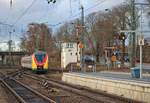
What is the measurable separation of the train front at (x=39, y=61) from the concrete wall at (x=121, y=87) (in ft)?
91.7

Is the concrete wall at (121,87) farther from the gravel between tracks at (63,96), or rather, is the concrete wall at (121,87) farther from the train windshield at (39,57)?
the train windshield at (39,57)

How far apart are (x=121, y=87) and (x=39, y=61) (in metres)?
40.2

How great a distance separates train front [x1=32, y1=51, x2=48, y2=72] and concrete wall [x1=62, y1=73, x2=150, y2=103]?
27955 millimetres

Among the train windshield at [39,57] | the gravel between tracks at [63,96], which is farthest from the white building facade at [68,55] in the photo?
the gravel between tracks at [63,96]

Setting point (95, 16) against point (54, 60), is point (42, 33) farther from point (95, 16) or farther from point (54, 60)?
point (95, 16)

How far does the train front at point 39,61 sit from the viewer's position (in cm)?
6344

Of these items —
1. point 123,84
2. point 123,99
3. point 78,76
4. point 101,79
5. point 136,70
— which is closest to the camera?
point 123,99

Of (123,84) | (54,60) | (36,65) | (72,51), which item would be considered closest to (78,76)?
(123,84)

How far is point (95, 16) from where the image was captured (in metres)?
112

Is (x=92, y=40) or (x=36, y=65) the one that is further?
(x=92, y=40)

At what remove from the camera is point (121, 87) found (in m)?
24.3

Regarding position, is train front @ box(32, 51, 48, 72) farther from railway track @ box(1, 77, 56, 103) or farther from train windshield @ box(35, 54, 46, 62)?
railway track @ box(1, 77, 56, 103)

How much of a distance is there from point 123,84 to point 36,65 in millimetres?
Result: 40662

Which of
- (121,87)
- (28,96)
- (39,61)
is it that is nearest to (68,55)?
(39,61)
